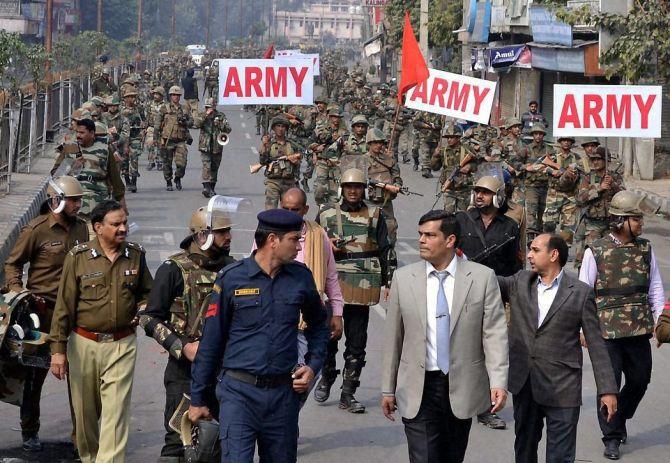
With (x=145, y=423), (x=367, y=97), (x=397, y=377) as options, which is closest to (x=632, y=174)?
(x=367, y=97)

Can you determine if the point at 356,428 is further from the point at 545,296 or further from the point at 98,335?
the point at 545,296

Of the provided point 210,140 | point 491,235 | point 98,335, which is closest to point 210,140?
point 210,140

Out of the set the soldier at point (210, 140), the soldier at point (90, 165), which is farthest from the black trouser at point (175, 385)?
the soldier at point (210, 140)

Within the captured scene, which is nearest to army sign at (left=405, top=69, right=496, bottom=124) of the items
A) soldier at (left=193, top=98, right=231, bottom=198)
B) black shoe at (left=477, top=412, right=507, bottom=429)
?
soldier at (left=193, top=98, right=231, bottom=198)

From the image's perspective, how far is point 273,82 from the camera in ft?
66.3

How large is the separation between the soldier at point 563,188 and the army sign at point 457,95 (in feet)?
4.16

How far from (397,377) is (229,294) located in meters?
1.02

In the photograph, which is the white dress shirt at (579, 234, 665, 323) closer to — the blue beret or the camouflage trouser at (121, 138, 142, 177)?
the blue beret

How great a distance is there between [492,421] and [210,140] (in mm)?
14933

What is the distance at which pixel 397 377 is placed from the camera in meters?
6.93

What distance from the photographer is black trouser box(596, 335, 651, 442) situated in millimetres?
9172

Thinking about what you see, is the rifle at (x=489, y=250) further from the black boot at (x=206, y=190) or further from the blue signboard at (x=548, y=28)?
the blue signboard at (x=548, y=28)

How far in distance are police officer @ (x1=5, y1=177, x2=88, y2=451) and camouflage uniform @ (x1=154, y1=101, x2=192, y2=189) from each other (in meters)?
16.1

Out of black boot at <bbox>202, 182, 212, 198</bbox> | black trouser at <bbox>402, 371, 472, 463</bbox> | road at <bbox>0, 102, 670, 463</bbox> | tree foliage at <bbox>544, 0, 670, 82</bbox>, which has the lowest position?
black boot at <bbox>202, 182, 212, 198</bbox>
